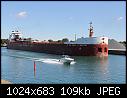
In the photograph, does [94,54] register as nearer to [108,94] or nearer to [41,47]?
[41,47]

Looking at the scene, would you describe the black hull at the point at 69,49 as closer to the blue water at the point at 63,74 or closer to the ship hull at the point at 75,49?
the ship hull at the point at 75,49

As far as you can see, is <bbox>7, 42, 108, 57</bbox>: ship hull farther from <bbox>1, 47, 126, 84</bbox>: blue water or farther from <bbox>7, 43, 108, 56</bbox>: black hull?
<bbox>1, 47, 126, 84</bbox>: blue water

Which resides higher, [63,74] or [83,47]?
[83,47]

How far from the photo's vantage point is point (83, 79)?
46.8 ft

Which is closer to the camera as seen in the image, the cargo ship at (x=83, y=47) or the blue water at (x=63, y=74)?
the blue water at (x=63, y=74)

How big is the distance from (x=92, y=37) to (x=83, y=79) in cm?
2003

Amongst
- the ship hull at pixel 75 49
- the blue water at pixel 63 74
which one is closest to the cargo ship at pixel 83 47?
the ship hull at pixel 75 49

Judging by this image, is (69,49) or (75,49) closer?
(75,49)

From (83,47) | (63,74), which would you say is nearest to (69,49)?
(83,47)

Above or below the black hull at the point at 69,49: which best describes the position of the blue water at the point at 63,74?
below

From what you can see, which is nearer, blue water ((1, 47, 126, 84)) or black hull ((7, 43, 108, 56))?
blue water ((1, 47, 126, 84))

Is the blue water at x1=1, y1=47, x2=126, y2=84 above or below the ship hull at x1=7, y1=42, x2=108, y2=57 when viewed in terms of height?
below

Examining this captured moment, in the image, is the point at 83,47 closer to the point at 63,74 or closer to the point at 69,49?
the point at 69,49

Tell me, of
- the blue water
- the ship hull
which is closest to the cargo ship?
the ship hull
